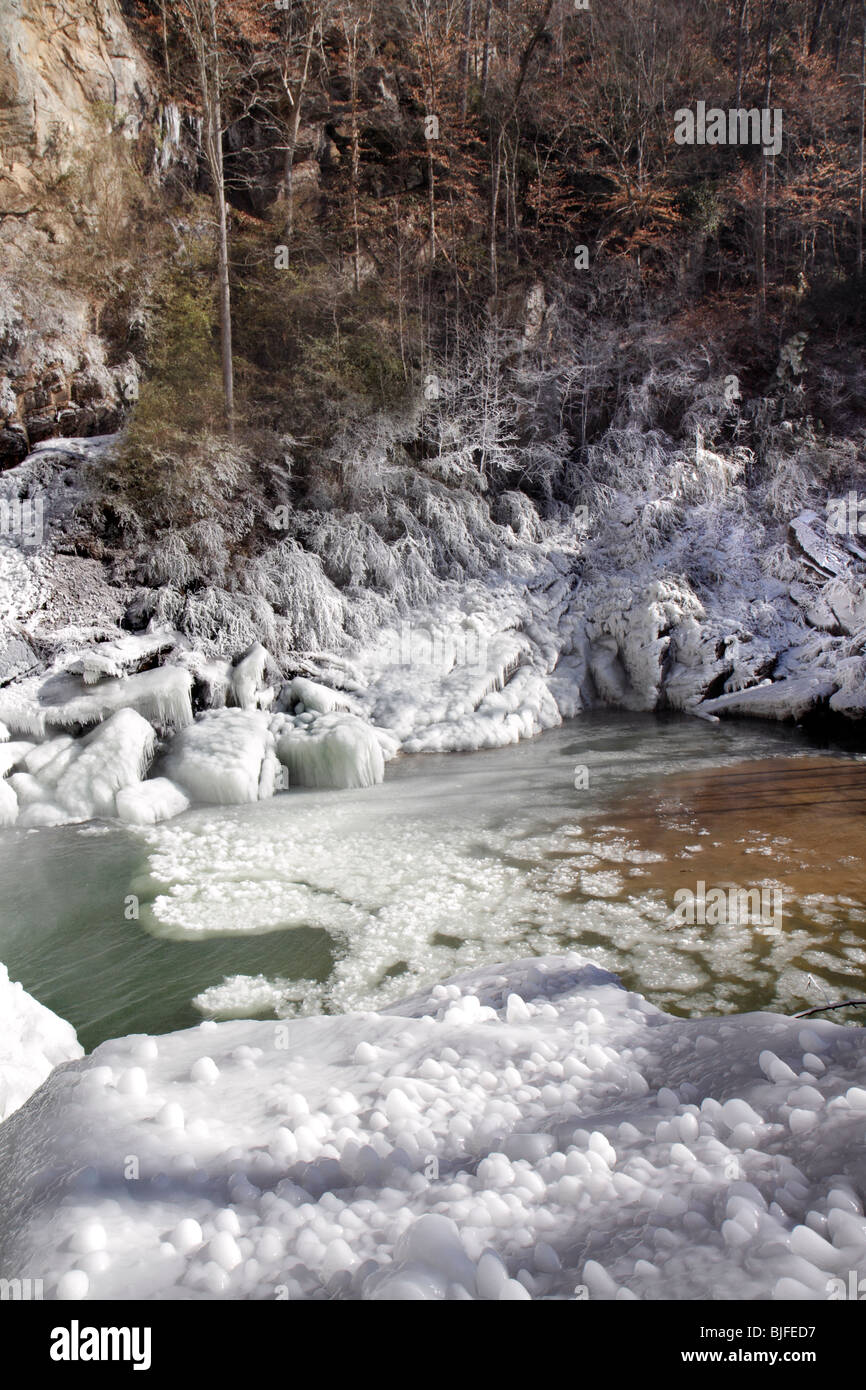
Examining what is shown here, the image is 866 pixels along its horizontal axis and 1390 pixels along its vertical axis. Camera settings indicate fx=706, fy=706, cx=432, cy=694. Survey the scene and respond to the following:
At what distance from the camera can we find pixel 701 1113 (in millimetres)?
2170

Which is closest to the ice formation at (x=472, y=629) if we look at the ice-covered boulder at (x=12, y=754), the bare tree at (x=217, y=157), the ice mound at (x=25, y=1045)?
the ice-covered boulder at (x=12, y=754)

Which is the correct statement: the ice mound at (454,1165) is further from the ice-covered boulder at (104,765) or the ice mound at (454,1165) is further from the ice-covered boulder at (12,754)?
the ice-covered boulder at (12,754)

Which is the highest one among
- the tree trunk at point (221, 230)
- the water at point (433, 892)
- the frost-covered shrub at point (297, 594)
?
the tree trunk at point (221, 230)

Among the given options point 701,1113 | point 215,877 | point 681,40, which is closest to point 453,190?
point 681,40

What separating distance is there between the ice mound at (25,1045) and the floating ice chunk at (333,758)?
490 cm

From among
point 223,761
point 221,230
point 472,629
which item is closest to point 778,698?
point 472,629

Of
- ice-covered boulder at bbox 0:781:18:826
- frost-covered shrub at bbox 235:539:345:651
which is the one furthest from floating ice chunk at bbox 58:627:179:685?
ice-covered boulder at bbox 0:781:18:826

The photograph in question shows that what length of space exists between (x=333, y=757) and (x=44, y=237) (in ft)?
38.3

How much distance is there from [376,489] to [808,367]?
10.9m

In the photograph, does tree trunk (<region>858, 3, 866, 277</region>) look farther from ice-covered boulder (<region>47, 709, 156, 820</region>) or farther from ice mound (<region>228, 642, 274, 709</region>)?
ice-covered boulder (<region>47, 709, 156, 820</region>)

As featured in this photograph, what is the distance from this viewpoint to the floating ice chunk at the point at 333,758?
8547mm

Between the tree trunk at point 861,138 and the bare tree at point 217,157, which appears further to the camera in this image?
the tree trunk at point 861,138

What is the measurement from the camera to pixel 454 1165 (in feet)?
6.97
